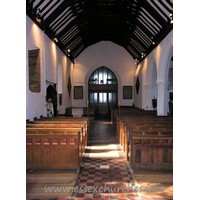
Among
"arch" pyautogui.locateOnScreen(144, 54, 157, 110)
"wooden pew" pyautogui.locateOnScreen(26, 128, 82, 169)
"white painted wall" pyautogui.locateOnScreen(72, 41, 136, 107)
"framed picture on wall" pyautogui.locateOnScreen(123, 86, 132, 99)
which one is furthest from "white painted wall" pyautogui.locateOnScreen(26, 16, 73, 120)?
"framed picture on wall" pyautogui.locateOnScreen(123, 86, 132, 99)

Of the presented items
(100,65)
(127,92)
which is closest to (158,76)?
(127,92)

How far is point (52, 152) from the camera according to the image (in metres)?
4.31

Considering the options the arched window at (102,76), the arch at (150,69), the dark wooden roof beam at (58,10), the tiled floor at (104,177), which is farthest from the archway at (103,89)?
the tiled floor at (104,177)

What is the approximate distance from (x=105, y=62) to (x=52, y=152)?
46.3 feet

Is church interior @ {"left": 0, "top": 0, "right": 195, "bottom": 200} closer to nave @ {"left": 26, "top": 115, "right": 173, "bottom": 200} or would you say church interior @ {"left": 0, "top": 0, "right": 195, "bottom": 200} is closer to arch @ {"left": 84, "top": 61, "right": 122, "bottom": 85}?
nave @ {"left": 26, "top": 115, "right": 173, "bottom": 200}

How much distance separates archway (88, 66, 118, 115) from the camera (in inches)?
711

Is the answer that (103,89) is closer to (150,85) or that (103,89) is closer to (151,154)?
(150,85)

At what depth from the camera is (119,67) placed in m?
17.7

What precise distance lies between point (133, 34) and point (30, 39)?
23.6 ft
